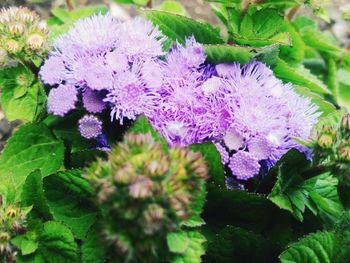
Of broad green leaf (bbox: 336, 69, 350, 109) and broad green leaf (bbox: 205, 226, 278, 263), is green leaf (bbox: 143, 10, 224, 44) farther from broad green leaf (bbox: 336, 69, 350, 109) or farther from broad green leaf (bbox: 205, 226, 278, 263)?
broad green leaf (bbox: 336, 69, 350, 109)

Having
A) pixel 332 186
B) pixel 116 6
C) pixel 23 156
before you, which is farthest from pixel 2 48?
pixel 116 6

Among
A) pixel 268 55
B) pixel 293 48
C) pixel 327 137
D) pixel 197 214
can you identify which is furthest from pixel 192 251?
pixel 293 48

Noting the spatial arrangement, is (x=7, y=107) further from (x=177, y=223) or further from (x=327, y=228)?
(x=327, y=228)

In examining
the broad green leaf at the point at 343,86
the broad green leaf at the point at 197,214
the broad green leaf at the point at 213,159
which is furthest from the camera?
the broad green leaf at the point at 343,86

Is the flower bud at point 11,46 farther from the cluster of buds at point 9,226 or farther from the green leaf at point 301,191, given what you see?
the green leaf at point 301,191

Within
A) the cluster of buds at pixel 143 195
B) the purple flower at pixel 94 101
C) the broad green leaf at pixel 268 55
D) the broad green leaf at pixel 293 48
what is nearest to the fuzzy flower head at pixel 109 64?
the purple flower at pixel 94 101

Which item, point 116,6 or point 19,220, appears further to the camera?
point 116,6

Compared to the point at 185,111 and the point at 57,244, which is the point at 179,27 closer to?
the point at 185,111
